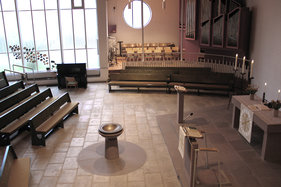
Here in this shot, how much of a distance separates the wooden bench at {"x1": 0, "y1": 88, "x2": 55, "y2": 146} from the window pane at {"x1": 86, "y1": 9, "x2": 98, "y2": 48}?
234 inches

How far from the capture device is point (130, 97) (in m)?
9.70

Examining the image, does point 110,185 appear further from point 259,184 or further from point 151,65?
point 151,65

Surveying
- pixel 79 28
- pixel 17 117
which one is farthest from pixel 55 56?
pixel 17 117

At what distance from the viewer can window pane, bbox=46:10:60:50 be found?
12.6m

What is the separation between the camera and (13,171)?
178 inches

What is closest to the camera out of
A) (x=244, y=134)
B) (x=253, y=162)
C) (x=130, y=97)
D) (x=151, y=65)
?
(x=253, y=162)

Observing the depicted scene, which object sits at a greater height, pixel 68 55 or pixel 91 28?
pixel 91 28

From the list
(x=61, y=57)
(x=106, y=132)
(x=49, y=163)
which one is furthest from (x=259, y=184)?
(x=61, y=57)

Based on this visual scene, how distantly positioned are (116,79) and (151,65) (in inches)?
75.8

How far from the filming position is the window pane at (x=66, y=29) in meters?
12.6

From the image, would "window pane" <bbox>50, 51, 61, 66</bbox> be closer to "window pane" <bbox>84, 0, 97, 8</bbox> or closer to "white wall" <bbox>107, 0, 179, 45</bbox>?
"window pane" <bbox>84, 0, 97, 8</bbox>

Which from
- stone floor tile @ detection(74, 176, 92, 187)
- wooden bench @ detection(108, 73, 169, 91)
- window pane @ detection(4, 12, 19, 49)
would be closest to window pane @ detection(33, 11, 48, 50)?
window pane @ detection(4, 12, 19, 49)

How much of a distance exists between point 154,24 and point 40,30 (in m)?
7.52

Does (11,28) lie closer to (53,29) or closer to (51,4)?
(53,29)
